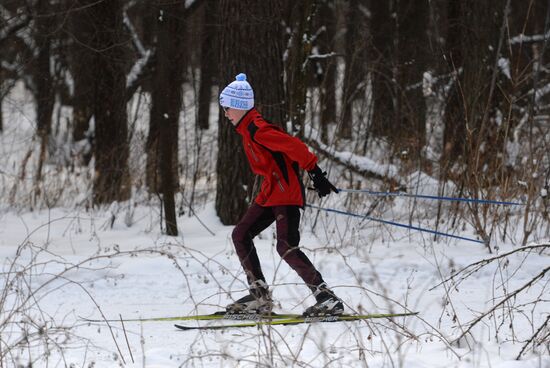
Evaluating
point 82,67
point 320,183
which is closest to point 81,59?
point 82,67

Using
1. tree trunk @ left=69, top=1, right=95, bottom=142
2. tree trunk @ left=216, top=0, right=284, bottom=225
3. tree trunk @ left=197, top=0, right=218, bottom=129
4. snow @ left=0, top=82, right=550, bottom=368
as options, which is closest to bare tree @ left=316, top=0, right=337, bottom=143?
tree trunk @ left=216, top=0, right=284, bottom=225

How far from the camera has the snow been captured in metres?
4.34

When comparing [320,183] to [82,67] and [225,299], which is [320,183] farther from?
[82,67]

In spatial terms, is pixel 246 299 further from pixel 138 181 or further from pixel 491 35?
pixel 491 35

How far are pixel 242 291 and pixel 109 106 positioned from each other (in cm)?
649

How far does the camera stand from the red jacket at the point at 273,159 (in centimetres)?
547

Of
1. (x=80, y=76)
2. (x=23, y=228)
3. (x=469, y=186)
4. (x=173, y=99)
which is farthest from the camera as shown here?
(x=80, y=76)

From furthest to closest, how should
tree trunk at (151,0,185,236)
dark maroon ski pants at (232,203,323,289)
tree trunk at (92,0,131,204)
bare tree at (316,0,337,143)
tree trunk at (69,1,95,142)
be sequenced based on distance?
1. tree trunk at (69,1,95,142)
2. tree trunk at (92,0,131,204)
3. bare tree at (316,0,337,143)
4. tree trunk at (151,0,185,236)
5. dark maroon ski pants at (232,203,323,289)

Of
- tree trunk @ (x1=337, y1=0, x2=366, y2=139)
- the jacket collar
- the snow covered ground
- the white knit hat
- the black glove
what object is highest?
tree trunk @ (x1=337, y1=0, x2=366, y2=139)

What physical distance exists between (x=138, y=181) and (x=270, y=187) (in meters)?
6.31

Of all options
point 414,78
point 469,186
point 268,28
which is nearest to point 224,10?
point 268,28

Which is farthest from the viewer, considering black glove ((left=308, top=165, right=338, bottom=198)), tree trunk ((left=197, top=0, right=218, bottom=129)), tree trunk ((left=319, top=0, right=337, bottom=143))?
tree trunk ((left=197, top=0, right=218, bottom=129))

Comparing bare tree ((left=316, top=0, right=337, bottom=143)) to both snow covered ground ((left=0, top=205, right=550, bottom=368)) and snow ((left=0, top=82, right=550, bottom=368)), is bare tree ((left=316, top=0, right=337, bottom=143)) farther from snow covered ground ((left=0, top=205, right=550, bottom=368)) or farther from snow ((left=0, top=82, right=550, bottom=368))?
snow covered ground ((left=0, top=205, right=550, bottom=368))

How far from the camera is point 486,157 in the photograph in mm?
8984
